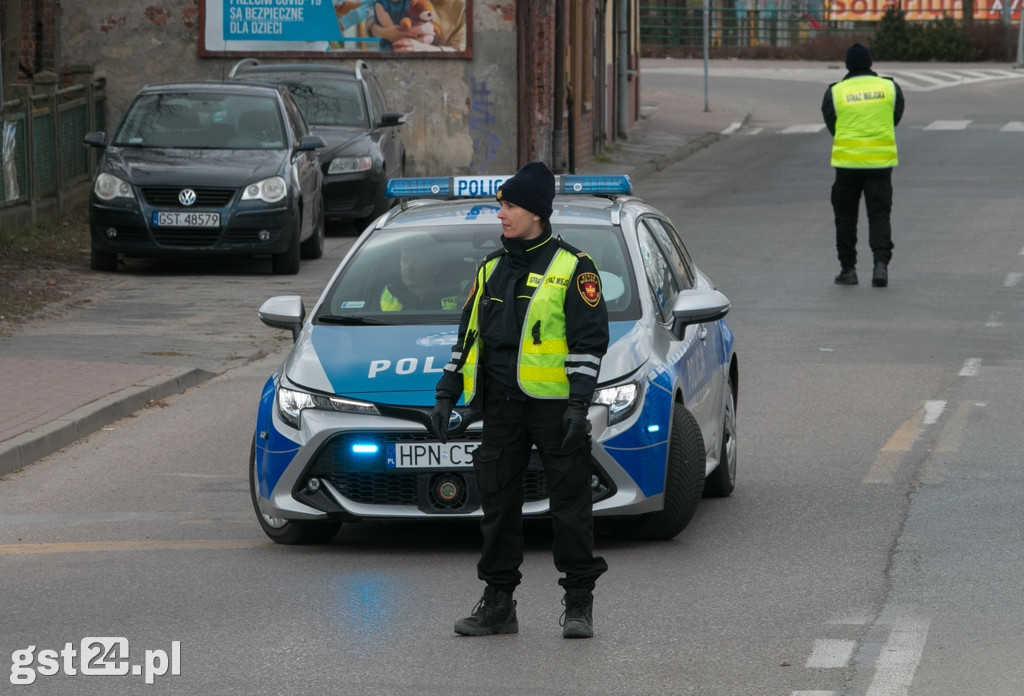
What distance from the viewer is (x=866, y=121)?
16.8 meters

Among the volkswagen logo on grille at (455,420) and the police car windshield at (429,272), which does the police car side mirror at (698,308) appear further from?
the volkswagen logo on grille at (455,420)

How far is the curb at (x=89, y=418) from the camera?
10000 mm

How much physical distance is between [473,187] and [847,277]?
840cm

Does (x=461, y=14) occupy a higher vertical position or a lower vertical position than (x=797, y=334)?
higher

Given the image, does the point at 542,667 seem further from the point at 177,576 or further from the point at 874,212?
the point at 874,212

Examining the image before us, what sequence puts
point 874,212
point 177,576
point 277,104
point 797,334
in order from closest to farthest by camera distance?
point 177,576 < point 797,334 < point 874,212 < point 277,104

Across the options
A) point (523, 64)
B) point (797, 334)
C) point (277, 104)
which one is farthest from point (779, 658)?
point (523, 64)

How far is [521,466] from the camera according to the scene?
21.1 feet

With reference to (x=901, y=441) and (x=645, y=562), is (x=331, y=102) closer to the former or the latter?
(x=901, y=441)

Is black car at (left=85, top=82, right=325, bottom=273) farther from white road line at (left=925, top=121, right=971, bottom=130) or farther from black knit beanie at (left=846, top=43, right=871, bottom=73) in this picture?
white road line at (left=925, top=121, right=971, bottom=130)

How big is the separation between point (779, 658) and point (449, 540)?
2289 mm

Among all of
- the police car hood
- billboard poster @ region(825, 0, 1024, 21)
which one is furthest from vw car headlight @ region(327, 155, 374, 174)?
billboard poster @ region(825, 0, 1024, 21)

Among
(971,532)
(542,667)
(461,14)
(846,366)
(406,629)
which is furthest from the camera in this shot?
(461,14)

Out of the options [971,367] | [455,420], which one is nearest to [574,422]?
[455,420]
